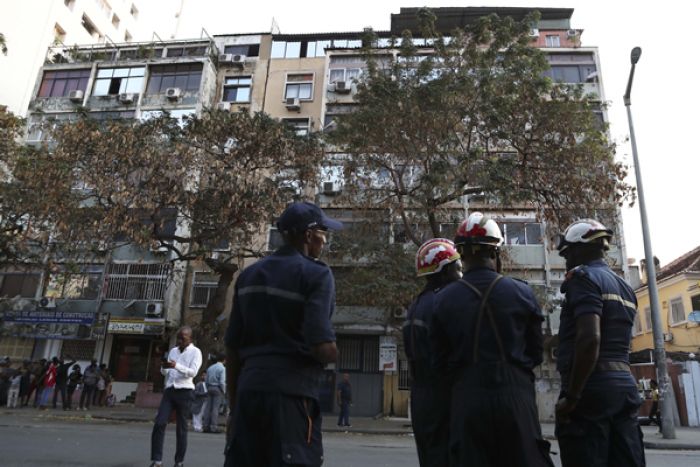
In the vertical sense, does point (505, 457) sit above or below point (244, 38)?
below

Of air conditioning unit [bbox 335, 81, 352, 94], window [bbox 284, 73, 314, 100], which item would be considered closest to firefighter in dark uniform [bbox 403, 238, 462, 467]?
air conditioning unit [bbox 335, 81, 352, 94]

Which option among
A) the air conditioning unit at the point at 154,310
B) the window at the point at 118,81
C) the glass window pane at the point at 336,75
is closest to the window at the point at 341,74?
the glass window pane at the point at 336,75

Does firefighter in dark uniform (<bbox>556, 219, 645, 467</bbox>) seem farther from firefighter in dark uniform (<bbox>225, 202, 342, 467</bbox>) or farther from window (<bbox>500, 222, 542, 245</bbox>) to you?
window (<bbox>500, 222, 542, 245</bbox>)

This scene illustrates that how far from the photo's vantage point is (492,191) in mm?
15539

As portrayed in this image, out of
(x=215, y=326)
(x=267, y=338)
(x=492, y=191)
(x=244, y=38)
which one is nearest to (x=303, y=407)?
(x=267, y=338)

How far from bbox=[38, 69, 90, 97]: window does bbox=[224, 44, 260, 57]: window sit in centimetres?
748

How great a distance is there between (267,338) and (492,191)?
1360cm

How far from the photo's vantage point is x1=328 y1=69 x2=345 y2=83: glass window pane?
28.2 metres

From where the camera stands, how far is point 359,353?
23.5 metres

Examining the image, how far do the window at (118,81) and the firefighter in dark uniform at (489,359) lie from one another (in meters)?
28.4

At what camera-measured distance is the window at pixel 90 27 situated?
120 ft

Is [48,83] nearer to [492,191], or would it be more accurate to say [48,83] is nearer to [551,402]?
[492,191]

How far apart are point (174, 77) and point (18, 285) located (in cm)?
1250

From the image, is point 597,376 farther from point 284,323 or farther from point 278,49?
point 278,49
